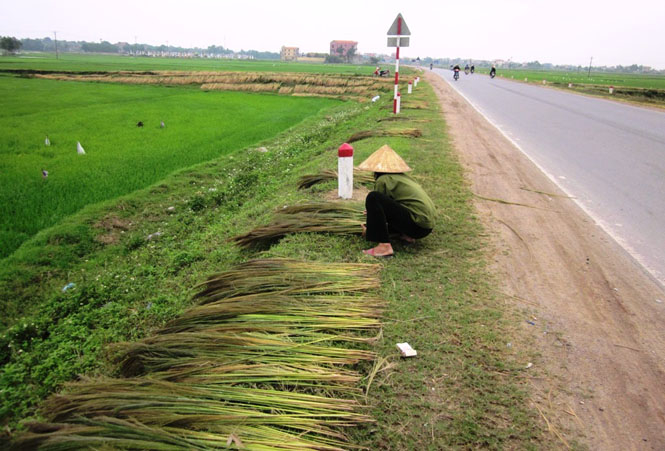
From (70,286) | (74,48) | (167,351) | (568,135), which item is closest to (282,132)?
(568,135)

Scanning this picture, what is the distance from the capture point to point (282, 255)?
414 centimetres

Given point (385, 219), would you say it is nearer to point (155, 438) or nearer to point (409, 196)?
point (409, 196)

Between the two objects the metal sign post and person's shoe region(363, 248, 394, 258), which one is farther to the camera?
the metal sign post

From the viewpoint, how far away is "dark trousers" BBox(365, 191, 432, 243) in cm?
390

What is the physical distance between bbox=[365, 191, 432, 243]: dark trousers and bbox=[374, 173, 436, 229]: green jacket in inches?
2.5

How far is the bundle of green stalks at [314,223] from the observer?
4.58 metres

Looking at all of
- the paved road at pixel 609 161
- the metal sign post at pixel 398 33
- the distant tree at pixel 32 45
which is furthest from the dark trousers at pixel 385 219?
the distant tree at pixel 32 45

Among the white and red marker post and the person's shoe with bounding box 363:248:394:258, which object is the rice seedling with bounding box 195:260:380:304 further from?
the white and red marker post

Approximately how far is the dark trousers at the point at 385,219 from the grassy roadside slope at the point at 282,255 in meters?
0.25

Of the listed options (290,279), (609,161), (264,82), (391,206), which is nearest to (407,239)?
(391,206)

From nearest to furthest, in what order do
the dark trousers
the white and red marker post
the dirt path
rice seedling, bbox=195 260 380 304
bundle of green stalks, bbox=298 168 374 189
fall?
1. the dirt path
2. rice seedling, bbox=195 260 380 304
3. the dark trousers
4. the white and red marker post
5. bundle of green stalks, bbox=298 168 374 189

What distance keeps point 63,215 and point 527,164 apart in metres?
7.77

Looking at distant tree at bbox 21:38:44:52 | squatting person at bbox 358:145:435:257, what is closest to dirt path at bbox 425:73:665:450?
squatting person at bbox 358:145:435:257

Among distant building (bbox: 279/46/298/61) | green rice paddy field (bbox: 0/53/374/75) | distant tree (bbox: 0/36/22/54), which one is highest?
distant building (bbox: 279/46/298/61)
